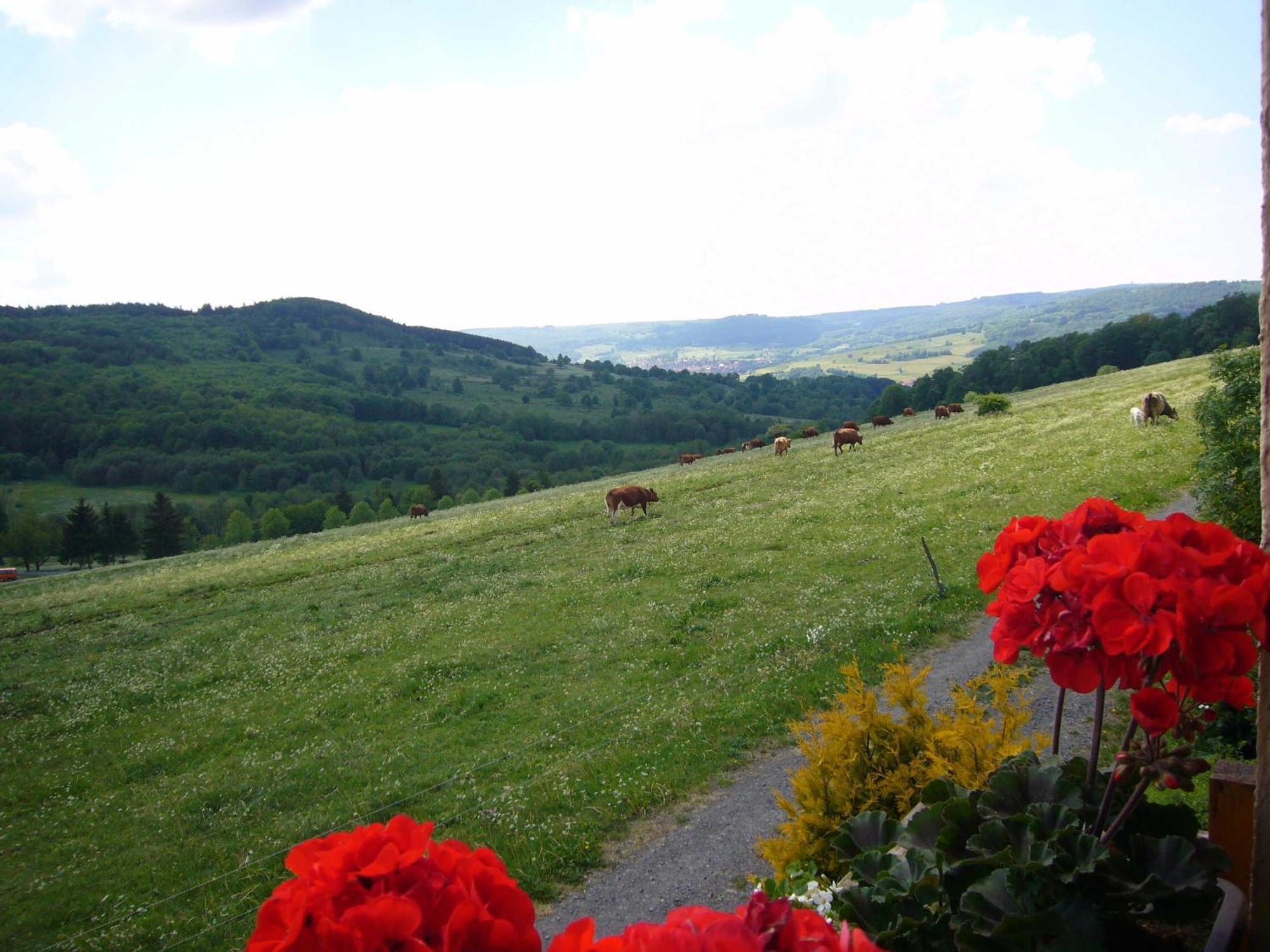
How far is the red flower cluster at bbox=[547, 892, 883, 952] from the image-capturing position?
1.45m

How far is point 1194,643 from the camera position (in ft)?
8.44

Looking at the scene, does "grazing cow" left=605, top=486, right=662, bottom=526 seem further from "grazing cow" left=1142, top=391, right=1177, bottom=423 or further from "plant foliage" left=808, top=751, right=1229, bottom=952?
"plant foliage" left=808, top=751, right=1229, bottom=952

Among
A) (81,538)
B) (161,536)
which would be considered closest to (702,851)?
(161,536)

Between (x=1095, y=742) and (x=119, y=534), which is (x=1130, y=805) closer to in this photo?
(x=1095, y=742)

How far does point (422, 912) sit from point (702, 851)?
7943mm

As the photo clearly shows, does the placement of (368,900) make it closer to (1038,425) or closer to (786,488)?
(786,488)

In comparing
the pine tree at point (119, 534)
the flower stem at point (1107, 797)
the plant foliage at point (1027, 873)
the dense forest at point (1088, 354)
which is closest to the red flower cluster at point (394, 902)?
the plant foliage at point (1027, 873)

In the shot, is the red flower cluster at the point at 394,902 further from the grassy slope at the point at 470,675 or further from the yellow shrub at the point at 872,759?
the grassy slope at the point at 470,675

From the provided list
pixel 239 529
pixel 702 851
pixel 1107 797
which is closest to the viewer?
pixel 1107 797

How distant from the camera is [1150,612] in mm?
2605

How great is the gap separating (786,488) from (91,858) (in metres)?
33.5

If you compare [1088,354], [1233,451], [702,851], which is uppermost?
[1088,354]

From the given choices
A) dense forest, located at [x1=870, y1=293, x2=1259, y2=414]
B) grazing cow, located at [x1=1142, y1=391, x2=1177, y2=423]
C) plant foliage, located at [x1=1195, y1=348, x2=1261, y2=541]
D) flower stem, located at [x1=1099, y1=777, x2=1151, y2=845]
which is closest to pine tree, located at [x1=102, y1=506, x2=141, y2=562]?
dense forest, located at [x1=870, y1=293, x2=1259, y2=414]

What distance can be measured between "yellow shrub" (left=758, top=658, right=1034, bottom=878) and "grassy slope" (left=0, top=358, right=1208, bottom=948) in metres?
4.16
